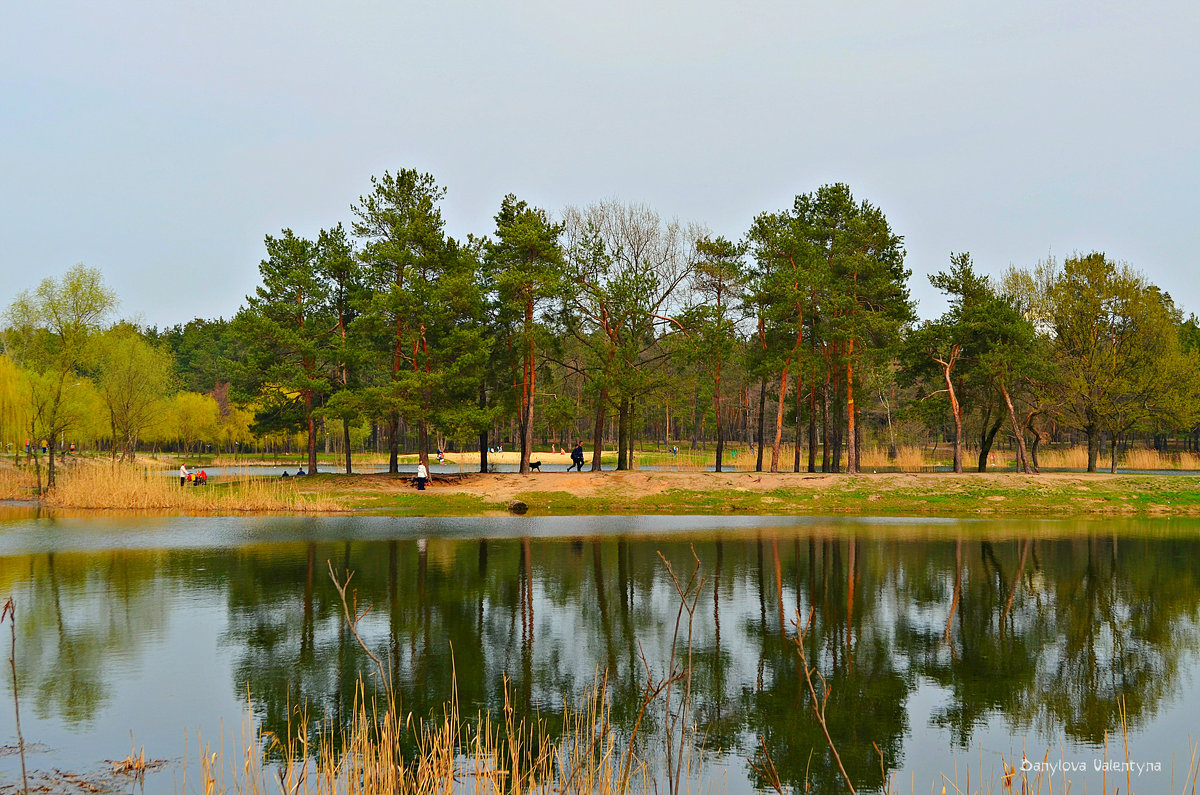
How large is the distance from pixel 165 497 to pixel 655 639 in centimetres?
3186

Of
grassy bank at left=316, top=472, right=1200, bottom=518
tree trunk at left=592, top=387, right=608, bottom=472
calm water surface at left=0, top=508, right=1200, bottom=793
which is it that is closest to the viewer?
calm water surface at left=0, top=508, right=1200, bottom=793

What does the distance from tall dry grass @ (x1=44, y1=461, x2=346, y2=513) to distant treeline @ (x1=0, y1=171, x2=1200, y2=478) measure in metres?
6.18

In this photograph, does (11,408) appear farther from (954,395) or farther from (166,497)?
(954,395)

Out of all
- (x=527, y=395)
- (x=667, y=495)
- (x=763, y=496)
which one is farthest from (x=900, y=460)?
(x=527, y=395)

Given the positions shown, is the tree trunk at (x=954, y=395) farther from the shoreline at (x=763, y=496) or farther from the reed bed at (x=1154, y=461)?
the reed bed at (x=1154, y=461)

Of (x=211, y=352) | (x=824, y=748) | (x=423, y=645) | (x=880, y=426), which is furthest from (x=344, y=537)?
(x=211, y=352)

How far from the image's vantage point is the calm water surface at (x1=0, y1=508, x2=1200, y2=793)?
10.4 m

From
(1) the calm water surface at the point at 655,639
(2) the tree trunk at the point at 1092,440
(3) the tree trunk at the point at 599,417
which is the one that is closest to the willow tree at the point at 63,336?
(1) the calm water surface at the point at 655,639

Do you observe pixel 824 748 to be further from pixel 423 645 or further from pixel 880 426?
pixel 880 426

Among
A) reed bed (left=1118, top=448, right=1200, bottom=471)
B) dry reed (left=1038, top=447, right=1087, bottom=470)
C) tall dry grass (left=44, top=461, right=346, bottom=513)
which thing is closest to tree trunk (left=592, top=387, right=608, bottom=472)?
tall dry grass (left=44, top=461, right=346, bottom=513)

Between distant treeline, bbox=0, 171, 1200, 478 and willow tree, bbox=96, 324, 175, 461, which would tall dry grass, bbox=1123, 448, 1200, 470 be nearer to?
distant treeline, bbox=0, 171, 1200, 478

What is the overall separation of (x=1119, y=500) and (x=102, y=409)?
206 feet

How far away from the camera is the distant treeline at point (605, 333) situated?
149 ft

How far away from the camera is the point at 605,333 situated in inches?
1916
